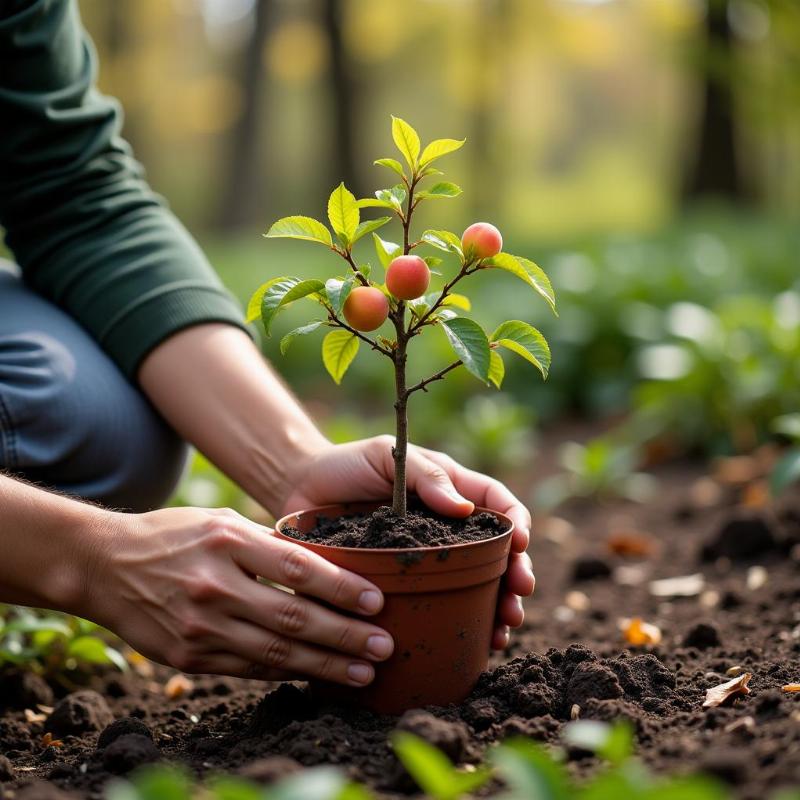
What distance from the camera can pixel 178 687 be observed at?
94.0 inches

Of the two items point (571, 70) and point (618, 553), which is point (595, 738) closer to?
point (618, 553)

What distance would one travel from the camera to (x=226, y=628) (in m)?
1.63

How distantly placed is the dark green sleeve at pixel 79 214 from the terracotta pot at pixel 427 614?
78 centimetres

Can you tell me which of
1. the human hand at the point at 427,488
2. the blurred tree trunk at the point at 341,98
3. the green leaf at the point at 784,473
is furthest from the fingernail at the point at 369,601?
the blurred tree trunk at the point at 341,98

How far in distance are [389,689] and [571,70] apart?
3230cm

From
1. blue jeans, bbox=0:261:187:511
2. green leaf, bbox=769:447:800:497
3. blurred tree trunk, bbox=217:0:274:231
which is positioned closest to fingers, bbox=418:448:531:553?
blue jeans, bbox=0:261:187:511

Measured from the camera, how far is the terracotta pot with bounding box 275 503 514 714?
167cm

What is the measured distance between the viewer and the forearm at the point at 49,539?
1.70 m

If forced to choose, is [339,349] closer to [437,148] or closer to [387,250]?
[387,250]

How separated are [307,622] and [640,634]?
1006 millimetres

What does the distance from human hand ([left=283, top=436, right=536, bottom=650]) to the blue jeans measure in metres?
0.46

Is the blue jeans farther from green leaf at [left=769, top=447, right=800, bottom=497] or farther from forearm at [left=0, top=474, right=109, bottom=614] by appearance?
green leaf at [left=769, top=447, right=800, bottom=497]

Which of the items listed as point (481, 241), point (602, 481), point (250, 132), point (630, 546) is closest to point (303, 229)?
point (481, 241)

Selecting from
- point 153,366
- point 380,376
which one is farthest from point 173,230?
point 380,376
